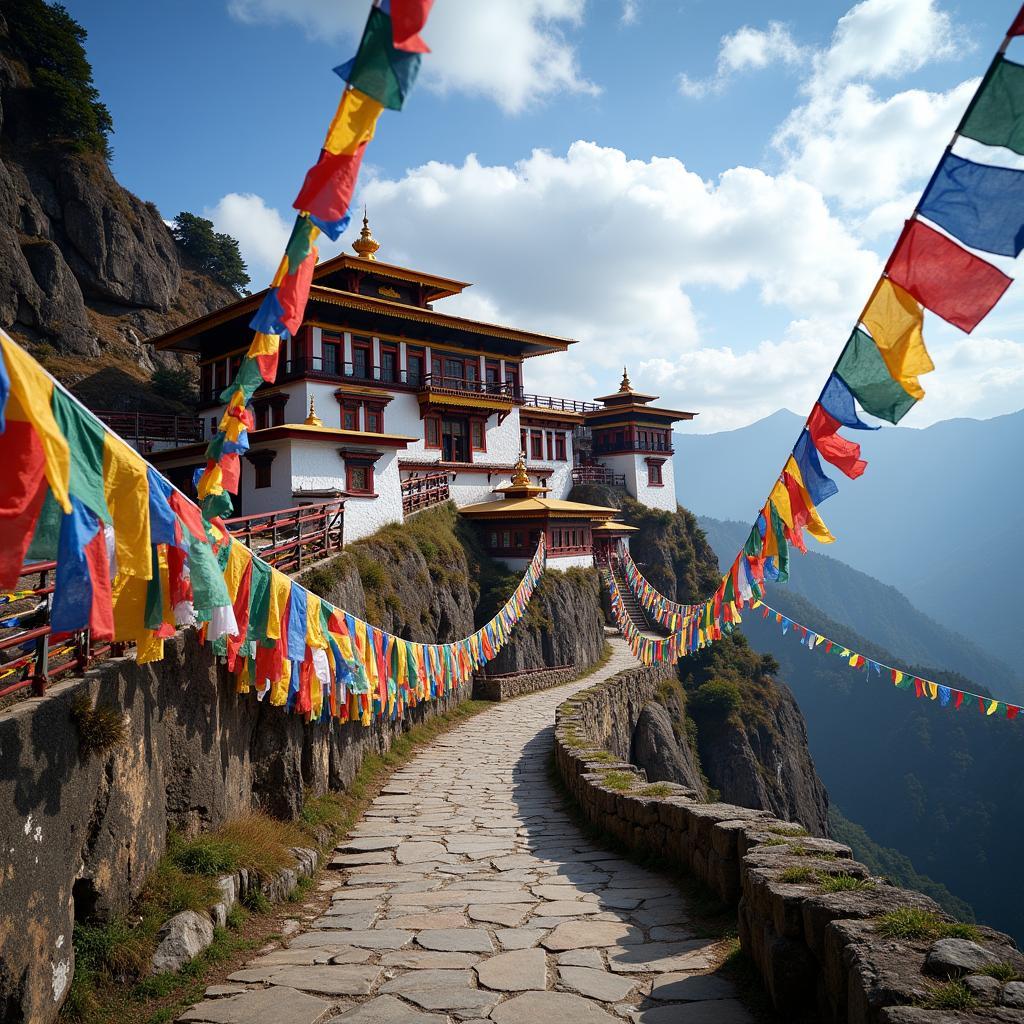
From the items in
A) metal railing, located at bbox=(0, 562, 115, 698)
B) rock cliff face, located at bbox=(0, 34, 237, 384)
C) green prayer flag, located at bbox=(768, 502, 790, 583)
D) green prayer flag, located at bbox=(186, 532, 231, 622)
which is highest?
rock cliff face, located at bbox=(0, 34, 237, 384)

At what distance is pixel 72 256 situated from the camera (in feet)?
129

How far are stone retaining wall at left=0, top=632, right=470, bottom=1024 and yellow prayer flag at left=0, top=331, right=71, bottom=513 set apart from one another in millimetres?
1752

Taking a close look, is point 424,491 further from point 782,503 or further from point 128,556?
point 128,556

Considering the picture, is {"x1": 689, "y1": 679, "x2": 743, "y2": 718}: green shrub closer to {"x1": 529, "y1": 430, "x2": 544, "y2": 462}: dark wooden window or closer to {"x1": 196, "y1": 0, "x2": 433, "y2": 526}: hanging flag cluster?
{"x1": 529, "y1": 430, "x2": 544, "y2": 462}: dark wooden window

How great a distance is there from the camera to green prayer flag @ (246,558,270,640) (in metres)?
7.67

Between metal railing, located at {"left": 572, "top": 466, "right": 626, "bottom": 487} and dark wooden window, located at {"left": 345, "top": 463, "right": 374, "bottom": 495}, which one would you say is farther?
metal railing, located at {"left": 572, "top": 466, "right": 626, "bottom": 487}

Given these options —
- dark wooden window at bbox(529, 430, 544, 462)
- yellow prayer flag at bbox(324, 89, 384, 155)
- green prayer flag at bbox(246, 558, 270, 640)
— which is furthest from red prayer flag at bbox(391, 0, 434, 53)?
dark wooden window at bbox(529, 430, 544, 462)

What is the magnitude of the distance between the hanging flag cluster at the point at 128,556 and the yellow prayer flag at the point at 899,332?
17.1ft

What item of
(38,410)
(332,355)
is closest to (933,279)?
(38,410)

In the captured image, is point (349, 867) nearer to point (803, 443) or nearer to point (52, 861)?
point (52, 861)

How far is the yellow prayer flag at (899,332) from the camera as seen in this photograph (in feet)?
17.2

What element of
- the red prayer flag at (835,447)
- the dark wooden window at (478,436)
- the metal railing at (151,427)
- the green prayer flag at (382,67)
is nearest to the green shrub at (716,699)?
the dark wooden window at (478,436)

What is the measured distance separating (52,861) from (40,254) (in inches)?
1518

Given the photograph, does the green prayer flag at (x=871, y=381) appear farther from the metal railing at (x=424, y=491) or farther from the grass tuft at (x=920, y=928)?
the metal railing at (x=424, y=491)
